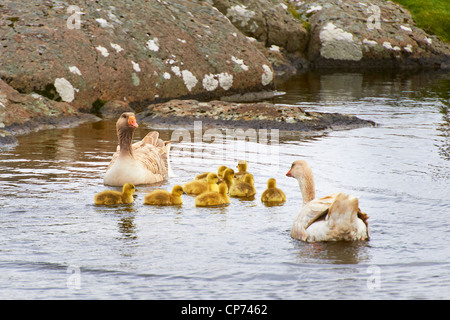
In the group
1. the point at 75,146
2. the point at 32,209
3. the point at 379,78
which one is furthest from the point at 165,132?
the point at 379,78

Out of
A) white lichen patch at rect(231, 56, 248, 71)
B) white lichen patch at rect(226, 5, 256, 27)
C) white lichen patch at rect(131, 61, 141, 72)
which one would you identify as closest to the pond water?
white lichen patch at rect(131, 61, 141, 72)

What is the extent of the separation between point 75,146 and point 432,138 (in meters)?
8.12

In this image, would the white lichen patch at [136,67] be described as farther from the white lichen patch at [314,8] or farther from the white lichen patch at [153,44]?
the white lichen patch at [314,8]

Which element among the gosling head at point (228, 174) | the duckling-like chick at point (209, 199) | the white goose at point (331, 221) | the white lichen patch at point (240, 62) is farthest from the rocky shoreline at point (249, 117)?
the white goose at point (331, 221)

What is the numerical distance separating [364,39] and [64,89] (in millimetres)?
17805

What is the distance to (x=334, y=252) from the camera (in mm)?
8688

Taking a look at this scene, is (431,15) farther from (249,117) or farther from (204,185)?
(204,185)

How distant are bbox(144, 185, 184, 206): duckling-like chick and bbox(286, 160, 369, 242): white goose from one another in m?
2.49

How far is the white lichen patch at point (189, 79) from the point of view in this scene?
2161 centimetres

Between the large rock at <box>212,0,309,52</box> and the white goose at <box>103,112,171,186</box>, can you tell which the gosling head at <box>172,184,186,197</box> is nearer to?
the white goose at <box>103,112,171,186</box>

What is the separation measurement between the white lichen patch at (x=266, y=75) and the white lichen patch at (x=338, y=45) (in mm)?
8855

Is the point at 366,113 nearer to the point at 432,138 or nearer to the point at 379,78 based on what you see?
the point at 432,138

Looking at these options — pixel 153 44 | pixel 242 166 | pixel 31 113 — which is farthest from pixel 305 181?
pixel 153 44

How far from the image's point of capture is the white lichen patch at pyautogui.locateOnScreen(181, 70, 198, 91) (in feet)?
70.9
